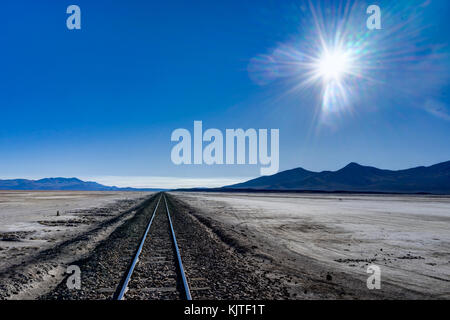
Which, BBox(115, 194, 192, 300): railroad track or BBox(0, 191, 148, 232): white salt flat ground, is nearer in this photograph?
BBox(115, 194, 192, 300): railroad track

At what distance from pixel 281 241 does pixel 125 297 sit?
29.3ft

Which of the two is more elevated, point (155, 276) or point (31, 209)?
point (155, 276)

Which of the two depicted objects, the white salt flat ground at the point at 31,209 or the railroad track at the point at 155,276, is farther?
the white salt flat ground at the point at 31,209

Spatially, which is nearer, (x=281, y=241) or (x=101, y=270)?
(x=101, y=270)

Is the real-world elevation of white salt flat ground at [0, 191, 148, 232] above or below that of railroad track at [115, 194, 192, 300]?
below

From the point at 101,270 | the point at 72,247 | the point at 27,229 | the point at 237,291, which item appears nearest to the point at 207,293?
the point at 237,291

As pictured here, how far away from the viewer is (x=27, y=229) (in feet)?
53.5

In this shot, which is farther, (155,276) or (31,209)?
(31,209)

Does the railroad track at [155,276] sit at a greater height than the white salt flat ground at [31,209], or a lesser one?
greater
